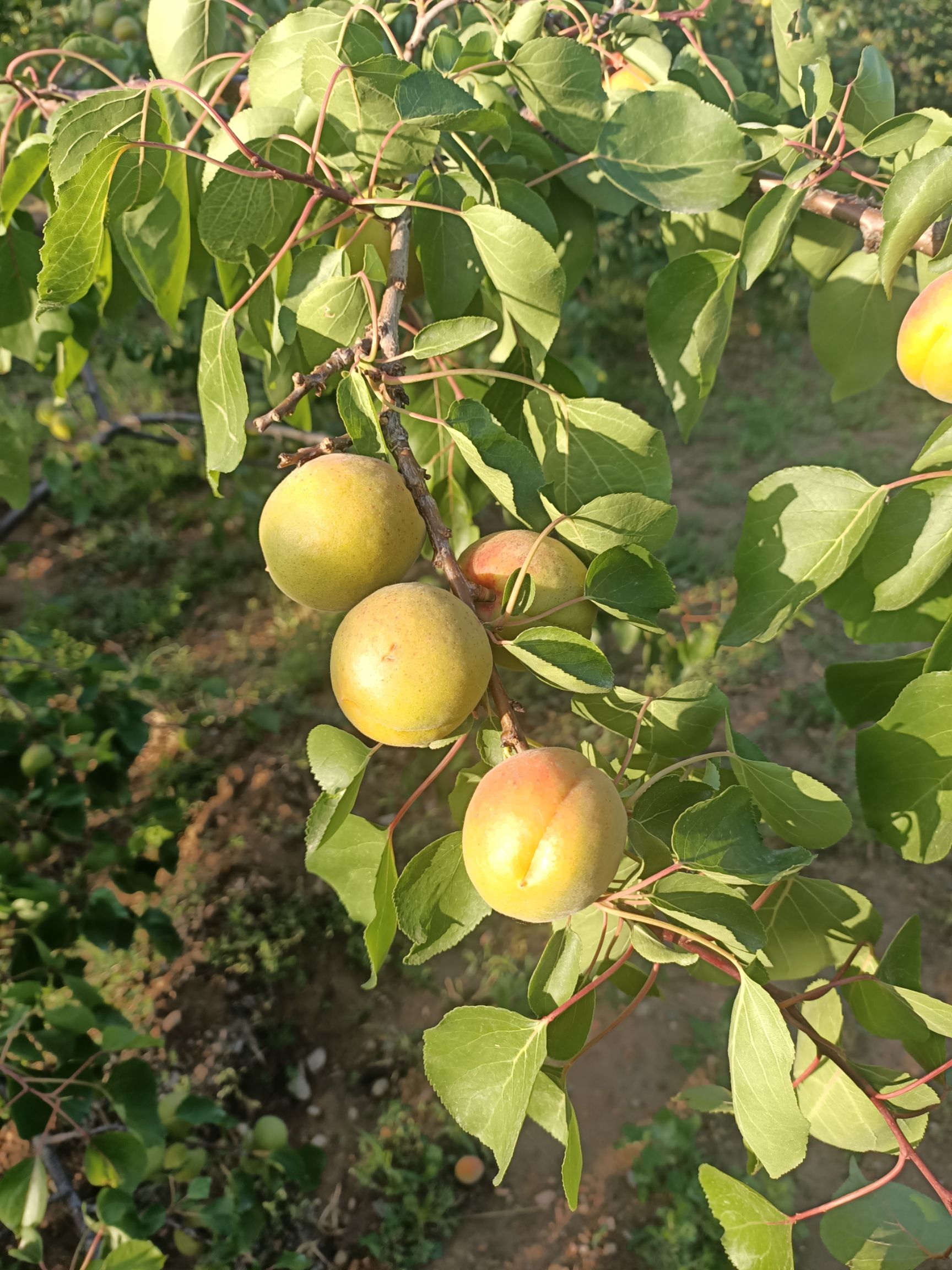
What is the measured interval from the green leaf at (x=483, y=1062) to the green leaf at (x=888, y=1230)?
388mm

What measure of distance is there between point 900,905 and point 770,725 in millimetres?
734

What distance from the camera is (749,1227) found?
77cm

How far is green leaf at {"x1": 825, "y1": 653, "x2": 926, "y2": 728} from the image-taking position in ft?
3.18

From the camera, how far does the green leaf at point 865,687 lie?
971 millimetres

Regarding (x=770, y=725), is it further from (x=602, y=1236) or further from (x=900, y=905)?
(x=602, y=1236)

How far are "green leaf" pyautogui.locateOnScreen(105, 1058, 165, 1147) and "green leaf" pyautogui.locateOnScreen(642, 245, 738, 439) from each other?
1.28m

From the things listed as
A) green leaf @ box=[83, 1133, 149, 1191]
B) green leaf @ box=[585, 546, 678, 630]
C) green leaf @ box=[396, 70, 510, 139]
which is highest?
green leaf @ box=[396, 70, 510, 139]

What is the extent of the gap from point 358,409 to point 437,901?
0.42 metres

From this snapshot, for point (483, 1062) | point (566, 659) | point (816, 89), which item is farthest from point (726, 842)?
point (816, 89)

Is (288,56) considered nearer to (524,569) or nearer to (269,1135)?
(524,569)

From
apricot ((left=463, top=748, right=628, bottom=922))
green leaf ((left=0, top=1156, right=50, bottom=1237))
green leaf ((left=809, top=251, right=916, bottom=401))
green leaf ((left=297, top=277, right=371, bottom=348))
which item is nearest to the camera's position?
apricot ((left=463, top=748, right=628, bottom=922))

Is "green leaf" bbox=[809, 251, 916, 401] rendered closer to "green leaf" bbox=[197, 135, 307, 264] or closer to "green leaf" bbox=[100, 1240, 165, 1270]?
"green leaf" bbox=[197, 135, 307, 264]

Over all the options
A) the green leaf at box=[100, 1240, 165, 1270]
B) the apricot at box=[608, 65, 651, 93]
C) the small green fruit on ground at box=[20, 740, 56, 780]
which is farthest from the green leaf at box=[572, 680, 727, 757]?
the small green fruit on ground at box=[20, 740, 56, 780]

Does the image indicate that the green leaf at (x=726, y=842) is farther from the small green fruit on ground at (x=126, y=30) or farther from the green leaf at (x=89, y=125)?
the small green fruit on ground at (x=126, y=30)
